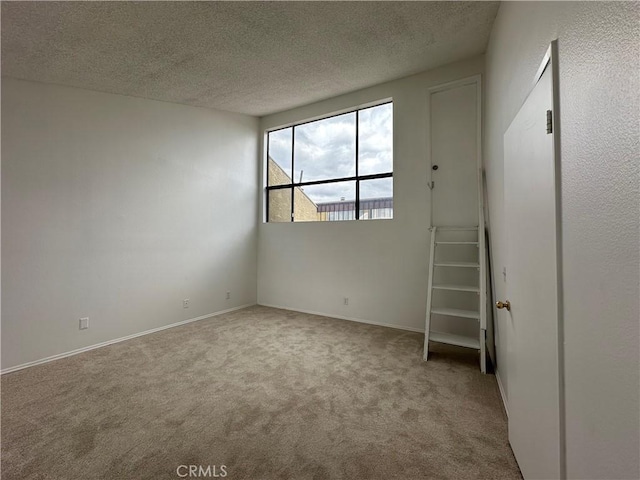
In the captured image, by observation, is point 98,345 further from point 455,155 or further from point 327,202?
point 455,155

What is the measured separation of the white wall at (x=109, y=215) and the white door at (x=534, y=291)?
156 inches

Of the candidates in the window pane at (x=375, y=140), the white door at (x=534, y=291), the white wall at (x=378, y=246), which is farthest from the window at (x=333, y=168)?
the white door at (x=534, y=291)

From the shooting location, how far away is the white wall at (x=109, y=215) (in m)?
2.86

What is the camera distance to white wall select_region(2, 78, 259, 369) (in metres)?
2.86

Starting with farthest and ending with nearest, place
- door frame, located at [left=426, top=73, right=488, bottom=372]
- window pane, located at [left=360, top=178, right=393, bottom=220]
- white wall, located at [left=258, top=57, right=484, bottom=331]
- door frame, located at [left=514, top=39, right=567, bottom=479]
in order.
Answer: window pane, located at [left=360, top=178, right=393, bottom=220], white wall, located at [left=258, top=57, right=484, bottom=331], door frame, located at [left=426, top=73, right=488, bottom=372], door frame, located at [left=514, top=39, right=567, bottom=479]

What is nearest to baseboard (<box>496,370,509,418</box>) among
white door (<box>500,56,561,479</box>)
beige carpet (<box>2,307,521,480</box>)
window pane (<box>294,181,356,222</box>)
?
beige carpet (<box>2,307,521,480</box>)

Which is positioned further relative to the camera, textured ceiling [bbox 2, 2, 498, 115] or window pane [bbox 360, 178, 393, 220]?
window pane [bbox 360, 178, 393, 220]

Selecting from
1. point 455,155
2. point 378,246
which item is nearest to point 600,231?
point 455,155

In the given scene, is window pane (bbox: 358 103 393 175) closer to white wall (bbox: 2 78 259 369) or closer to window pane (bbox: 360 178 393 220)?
window pane (bbox: 360 178 393 220)

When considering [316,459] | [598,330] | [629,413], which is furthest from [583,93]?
[316,459]

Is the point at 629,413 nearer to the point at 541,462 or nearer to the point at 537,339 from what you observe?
the point at 537,339

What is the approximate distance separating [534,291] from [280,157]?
4.41 meters

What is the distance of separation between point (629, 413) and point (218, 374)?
2.66 metres

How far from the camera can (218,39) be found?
2662 millimetres
